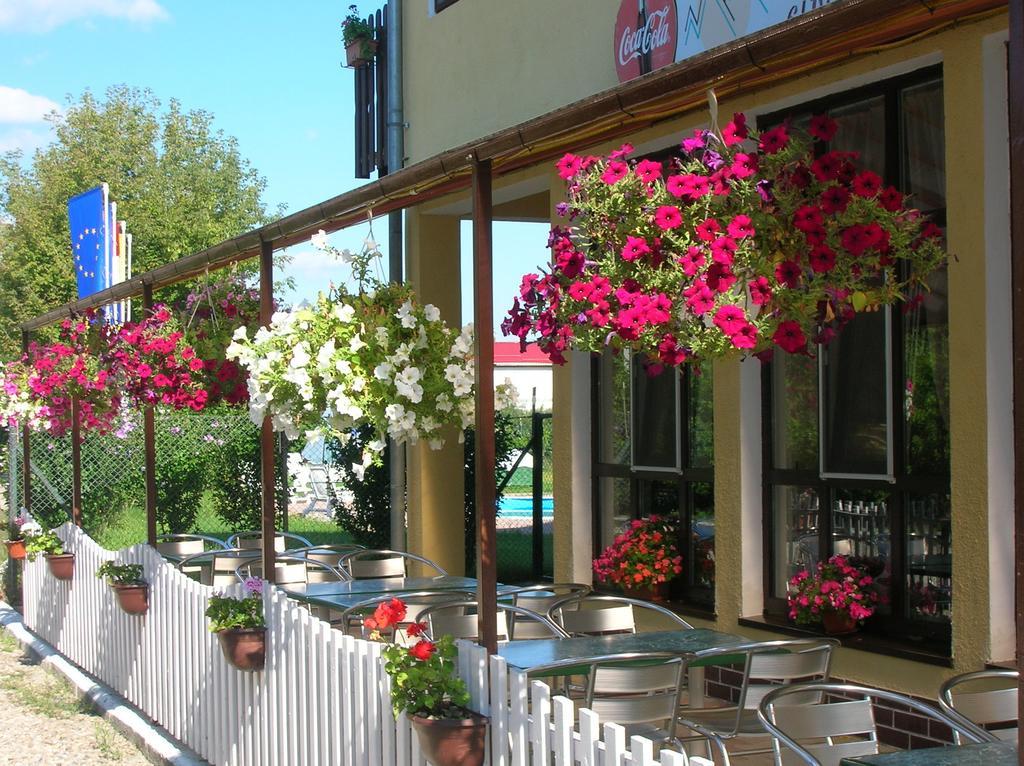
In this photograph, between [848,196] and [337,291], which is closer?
[848,196]

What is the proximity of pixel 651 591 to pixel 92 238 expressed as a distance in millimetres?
9982

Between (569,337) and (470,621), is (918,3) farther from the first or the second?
(470,621)

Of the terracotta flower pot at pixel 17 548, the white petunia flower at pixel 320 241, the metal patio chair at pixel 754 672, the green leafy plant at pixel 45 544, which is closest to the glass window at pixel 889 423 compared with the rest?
the metal patio chair at pixel 754 672

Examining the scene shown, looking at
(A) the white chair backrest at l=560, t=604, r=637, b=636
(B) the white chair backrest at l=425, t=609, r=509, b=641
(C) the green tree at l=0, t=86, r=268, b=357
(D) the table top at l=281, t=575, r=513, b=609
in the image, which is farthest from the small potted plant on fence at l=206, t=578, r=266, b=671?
(C) the green tree at l=0, t=86, r=268, b=357

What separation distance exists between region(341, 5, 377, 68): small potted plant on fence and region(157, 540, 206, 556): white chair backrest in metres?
4.50

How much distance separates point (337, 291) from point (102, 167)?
2803 centimetres

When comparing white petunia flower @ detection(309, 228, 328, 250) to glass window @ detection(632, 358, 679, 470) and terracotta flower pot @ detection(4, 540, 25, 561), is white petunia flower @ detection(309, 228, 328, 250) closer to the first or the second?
glass window @ detection(632, 358, 679, 470)

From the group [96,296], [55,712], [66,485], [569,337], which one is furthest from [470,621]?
[66,485]

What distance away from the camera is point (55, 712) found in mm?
8484

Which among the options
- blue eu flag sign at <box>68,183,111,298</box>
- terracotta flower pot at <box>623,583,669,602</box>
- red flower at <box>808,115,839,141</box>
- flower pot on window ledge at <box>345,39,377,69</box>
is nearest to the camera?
red flower at <box>808,115,839,141</box>

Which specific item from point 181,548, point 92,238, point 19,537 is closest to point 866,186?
point 181,548

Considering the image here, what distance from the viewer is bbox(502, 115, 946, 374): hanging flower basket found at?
359cm

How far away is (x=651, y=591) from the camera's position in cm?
809

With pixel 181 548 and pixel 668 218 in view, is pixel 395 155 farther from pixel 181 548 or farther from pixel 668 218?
pixel 668 218
